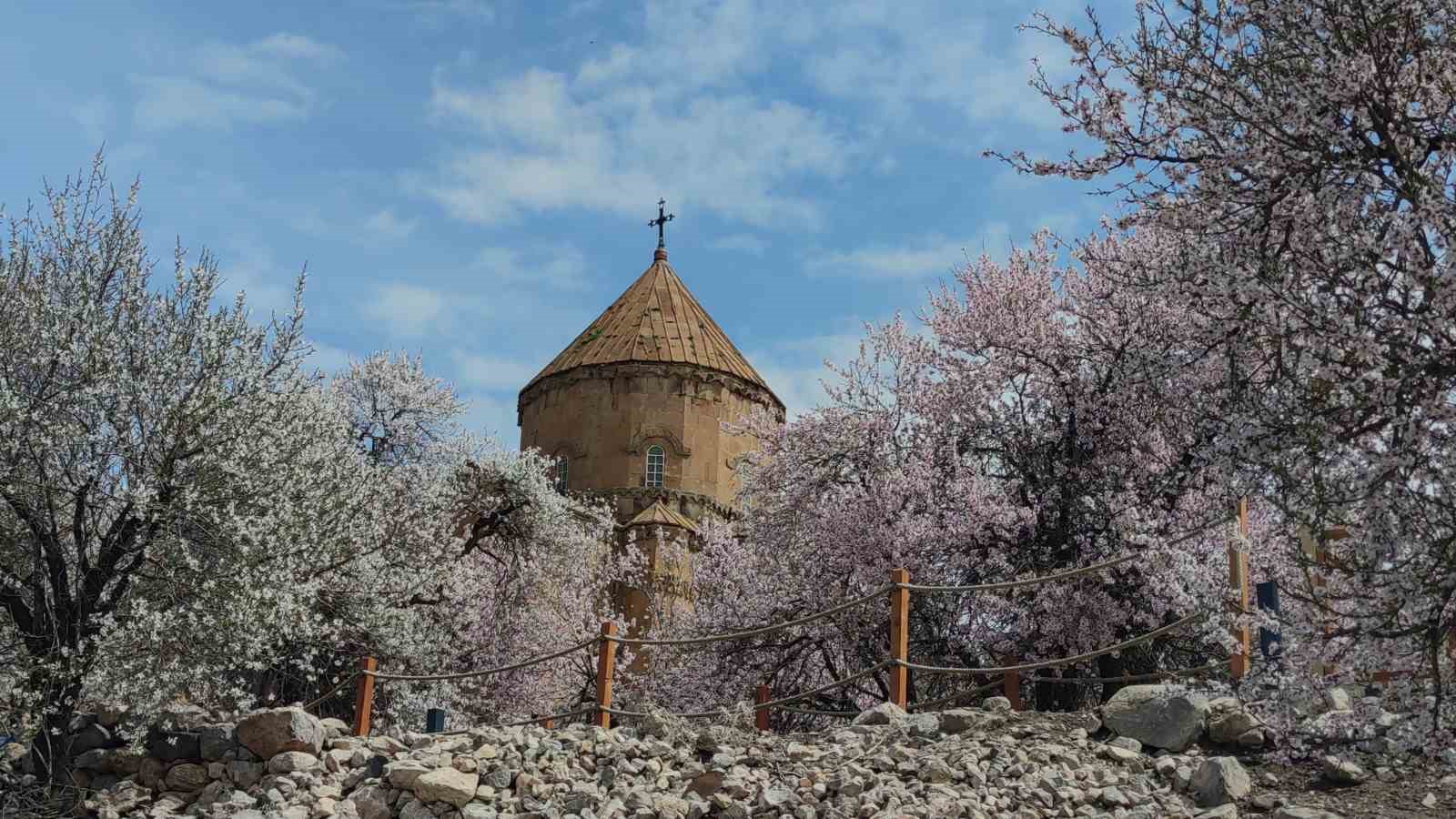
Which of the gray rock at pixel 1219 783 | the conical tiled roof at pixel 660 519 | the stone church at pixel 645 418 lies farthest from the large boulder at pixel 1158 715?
the stone church at pixel 645 418

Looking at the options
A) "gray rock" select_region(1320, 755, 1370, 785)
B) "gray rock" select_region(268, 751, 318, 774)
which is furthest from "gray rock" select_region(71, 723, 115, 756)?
"gray rock" select_region(1320, 755, 1370, 785)

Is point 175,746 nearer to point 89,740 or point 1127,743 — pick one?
point 89,740

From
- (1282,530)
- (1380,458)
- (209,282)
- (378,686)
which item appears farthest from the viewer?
(378,686)

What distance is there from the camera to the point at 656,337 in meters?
37.4

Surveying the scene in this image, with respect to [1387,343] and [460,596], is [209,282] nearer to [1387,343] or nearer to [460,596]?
[460,596]

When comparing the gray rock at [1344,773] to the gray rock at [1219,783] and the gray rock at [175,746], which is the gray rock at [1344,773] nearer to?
the gray rock at [1219,783]

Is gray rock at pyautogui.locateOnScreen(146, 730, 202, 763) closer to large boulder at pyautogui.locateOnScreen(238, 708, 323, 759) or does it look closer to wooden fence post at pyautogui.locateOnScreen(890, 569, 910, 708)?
large boulder at pyautogui.locateOnScreen(238, 708, 323, 759)

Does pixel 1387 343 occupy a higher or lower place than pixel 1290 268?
lower

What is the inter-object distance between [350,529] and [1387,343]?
35.8 ft

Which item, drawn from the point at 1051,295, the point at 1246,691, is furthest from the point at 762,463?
the point at 1246,691

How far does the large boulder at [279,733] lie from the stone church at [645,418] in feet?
71.1

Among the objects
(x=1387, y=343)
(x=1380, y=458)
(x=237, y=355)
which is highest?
(x=237, y=355)

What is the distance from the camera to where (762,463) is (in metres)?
19.9

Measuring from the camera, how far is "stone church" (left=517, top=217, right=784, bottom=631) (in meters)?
35.1
